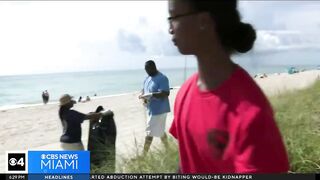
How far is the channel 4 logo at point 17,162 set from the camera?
2898 millimetres

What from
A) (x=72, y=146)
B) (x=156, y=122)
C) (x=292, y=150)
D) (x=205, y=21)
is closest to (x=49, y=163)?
(x=72, y=146)

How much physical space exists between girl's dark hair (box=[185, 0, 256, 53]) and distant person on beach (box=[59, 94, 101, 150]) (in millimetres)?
3092

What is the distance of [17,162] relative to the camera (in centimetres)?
295

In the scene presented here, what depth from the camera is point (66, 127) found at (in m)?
4.45

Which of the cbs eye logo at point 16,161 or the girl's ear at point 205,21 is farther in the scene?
the cbs eye logo at point 16,161

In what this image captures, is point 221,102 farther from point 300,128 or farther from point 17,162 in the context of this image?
point 300,128

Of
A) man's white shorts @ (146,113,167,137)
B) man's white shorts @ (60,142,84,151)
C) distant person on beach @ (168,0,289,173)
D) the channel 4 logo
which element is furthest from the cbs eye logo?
man's white shorts @ (146,113,167,137)

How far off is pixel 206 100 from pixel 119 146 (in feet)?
10.7

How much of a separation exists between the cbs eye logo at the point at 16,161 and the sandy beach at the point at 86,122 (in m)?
0.15

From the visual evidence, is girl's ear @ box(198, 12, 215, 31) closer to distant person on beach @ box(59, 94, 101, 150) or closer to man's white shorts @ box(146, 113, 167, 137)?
distant person on beach @ box(59, 94, 101, 150)

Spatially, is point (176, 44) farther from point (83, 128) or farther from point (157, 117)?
point (157, 117)

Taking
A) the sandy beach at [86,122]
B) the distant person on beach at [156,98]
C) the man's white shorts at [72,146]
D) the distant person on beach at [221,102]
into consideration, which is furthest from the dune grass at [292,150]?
the distant person on beach at [221,102]

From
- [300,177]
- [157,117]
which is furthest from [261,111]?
[157,117]

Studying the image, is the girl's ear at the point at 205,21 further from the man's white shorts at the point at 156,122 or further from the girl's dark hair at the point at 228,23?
the man's white shorts at the point at 156,122
